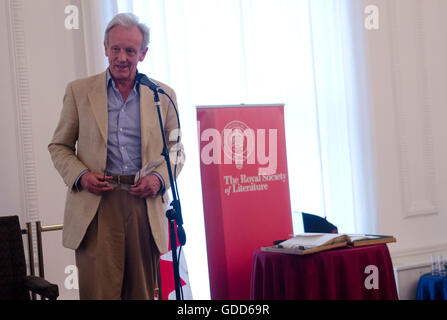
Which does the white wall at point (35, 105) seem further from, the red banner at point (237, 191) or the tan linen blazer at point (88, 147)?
the tan linen blazer at point (88, 147)

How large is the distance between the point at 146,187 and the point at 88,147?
11.8 inches

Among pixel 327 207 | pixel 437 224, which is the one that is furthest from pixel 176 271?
pixel 437 224

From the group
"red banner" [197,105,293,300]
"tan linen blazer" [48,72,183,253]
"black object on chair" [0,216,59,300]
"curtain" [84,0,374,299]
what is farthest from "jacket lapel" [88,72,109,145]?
"curtain" [84,0,374,299]

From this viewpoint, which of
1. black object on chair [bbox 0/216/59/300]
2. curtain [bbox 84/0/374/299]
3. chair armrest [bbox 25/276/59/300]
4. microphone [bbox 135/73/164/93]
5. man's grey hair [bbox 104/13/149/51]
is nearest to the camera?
microphone [bbox 135/73/164/93]

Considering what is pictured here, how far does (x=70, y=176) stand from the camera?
6.39 ft

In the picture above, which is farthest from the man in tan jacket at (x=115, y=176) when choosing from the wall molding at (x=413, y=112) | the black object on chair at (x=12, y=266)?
the wall molding at (x=413, y=112)

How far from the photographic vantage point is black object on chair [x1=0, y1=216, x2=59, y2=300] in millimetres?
2354

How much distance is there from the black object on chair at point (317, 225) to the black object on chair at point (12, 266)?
6.00ft

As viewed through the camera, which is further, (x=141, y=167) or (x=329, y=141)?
(x=329, y=141)

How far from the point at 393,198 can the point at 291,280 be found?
2.38m

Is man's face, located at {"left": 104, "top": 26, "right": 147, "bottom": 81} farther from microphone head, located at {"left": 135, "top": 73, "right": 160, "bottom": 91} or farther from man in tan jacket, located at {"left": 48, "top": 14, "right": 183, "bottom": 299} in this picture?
microphone head, located at {"left": 135, "top": 73, "right": 160, "bottom": 91}

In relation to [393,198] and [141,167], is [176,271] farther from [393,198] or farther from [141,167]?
[393,198]

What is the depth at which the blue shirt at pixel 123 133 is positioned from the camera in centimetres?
199

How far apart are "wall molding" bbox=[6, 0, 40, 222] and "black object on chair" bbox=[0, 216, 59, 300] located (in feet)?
3.07
